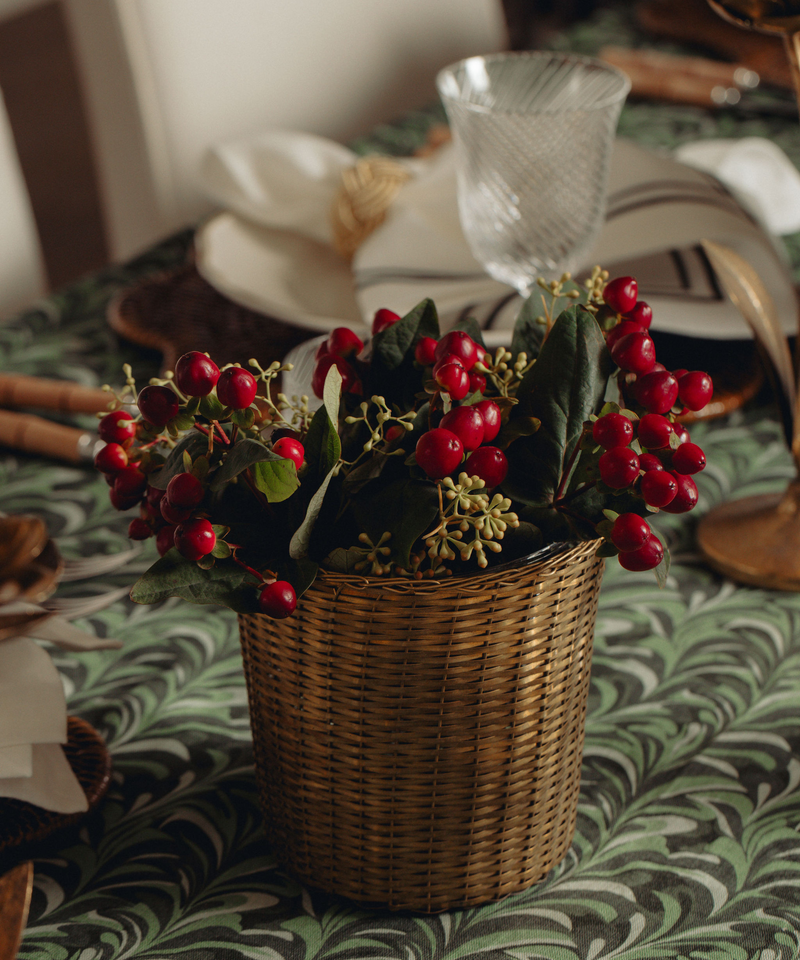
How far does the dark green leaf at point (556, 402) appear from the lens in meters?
0.37

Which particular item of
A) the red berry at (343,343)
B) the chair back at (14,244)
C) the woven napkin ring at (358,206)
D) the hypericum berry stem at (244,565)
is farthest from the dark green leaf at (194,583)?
the chair back at (14,244)

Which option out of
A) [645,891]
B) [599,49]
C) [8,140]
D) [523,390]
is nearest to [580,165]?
[523,390]

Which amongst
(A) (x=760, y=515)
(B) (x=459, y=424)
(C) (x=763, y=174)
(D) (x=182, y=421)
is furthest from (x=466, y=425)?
(C) (x=763, y=174)

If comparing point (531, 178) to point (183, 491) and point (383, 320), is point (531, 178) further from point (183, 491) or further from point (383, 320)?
point (183, 491)

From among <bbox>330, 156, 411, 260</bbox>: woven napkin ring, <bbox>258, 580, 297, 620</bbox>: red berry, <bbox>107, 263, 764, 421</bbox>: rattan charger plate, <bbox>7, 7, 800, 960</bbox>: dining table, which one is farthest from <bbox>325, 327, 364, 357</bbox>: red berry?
<bbox>330, 156, 411, 260</bbox>: woven napkin ring

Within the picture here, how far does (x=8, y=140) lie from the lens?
0.99 m

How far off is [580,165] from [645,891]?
0.45 metres

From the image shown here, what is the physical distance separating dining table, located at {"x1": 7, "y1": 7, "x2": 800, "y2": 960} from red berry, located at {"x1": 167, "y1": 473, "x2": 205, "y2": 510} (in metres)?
0.18

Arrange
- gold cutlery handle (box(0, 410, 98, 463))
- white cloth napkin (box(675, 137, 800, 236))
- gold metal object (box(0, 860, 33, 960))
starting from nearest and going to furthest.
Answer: gold metal object (box(0, 860, 33, 960)), gold cutlery handle (box(0, 410, 98, 463)), white cloth napkin (box(675, 137, 800, 236))

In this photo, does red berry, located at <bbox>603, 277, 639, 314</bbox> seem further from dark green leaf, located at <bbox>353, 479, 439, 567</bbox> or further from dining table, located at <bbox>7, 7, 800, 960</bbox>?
dining table, located at <bbox>7, 7, 800, 960</bbox>

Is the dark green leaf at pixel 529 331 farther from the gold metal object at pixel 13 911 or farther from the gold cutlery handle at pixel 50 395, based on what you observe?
the gold cutlery handle at pixel 50 395

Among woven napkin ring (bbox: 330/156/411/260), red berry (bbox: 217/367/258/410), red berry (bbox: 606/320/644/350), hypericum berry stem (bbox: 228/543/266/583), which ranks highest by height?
red berry (bbox: 217/367/258/410)

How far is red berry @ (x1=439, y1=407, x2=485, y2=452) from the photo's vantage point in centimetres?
35

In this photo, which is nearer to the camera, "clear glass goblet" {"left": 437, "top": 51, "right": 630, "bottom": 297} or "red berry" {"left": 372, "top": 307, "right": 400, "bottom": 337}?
"red berry" {"left": 372, "top": 307, "right": 400, "bottom": 337}
